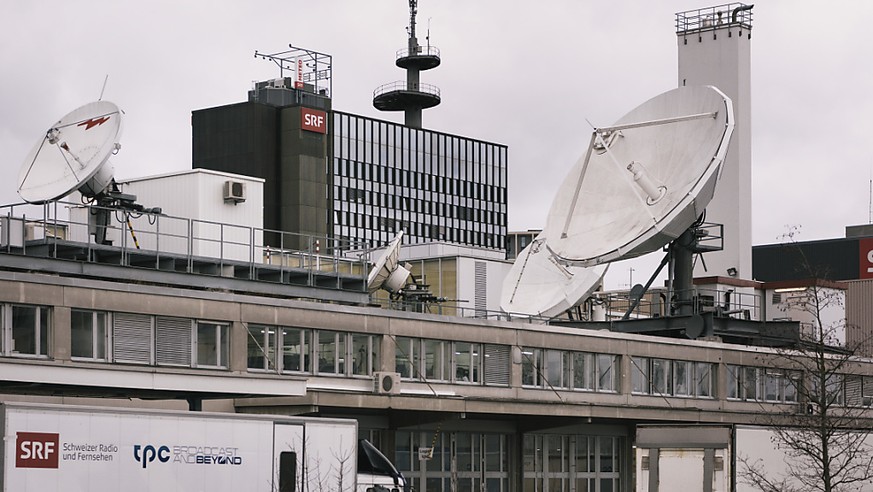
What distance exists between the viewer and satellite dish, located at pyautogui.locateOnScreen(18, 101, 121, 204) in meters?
50.6

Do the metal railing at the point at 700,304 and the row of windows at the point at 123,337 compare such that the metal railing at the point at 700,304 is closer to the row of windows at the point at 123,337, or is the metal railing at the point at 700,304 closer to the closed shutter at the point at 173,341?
the row of windows at the point at 123,337

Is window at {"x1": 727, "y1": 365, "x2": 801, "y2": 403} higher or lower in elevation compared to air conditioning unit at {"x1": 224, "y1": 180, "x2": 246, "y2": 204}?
lower

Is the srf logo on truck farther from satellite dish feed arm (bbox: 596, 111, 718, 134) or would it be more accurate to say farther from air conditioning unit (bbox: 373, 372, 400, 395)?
satellite dish feed arm (bbox: 596, 111, 718, 134)

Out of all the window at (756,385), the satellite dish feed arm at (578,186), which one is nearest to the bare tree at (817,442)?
the satellite dish feed arm at (578,186)

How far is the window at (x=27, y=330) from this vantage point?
44406 mm

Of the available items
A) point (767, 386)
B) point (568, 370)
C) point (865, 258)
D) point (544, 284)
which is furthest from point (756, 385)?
point (865, 258)

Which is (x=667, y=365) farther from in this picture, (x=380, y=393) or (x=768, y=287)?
(x=768, y=287)

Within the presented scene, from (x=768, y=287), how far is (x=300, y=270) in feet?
142

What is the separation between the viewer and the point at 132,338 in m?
47.5

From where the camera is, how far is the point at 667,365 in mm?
68312

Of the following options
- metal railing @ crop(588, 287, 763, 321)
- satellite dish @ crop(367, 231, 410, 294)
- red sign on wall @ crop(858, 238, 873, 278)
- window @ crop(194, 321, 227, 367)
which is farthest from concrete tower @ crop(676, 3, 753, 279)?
window @ crop(194, 321, 227, 367)

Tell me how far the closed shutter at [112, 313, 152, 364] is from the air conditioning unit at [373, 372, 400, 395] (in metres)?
9.69

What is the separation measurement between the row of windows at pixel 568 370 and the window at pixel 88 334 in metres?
20.4

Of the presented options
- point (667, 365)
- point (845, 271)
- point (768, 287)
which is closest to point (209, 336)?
point (667, 365)
